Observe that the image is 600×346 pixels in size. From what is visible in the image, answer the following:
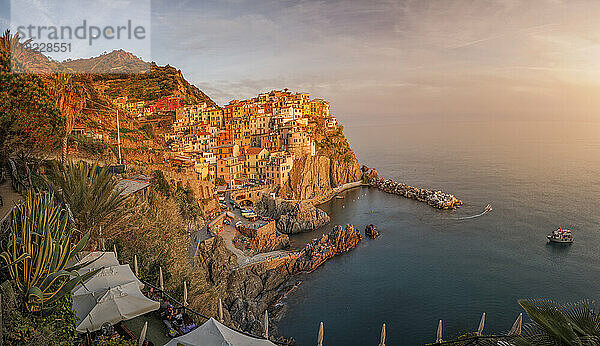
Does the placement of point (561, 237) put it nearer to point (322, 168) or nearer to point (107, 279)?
point (322, 168)

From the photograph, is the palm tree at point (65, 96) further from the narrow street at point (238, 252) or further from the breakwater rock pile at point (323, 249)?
the breakwater rock pile at point (323, 249)

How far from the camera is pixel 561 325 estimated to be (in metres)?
2.46

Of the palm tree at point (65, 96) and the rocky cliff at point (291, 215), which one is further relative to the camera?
the rocky cliff at point (291, 215)

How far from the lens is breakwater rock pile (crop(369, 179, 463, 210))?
1597 inches

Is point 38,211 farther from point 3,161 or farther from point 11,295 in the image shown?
point 3,161

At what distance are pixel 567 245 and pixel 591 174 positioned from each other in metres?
33.5

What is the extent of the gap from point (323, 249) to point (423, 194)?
2353 cm

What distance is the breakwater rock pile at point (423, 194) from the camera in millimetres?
40562

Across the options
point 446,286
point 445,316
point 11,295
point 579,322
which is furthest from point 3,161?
point 446,286

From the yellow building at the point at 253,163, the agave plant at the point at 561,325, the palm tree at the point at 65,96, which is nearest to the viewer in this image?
the agave plant at the point at 561,325

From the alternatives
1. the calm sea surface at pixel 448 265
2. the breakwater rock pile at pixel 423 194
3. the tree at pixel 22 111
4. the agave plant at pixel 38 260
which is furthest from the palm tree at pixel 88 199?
the breakwater rock pile at pixel 423 194

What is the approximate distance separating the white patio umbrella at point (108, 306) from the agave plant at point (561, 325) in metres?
6.02

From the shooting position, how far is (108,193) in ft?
29.3

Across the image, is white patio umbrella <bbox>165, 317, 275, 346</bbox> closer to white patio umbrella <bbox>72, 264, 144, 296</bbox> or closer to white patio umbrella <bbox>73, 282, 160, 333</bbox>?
white patio umbrella <bbox>73, 282, 160, 333</bbox>
